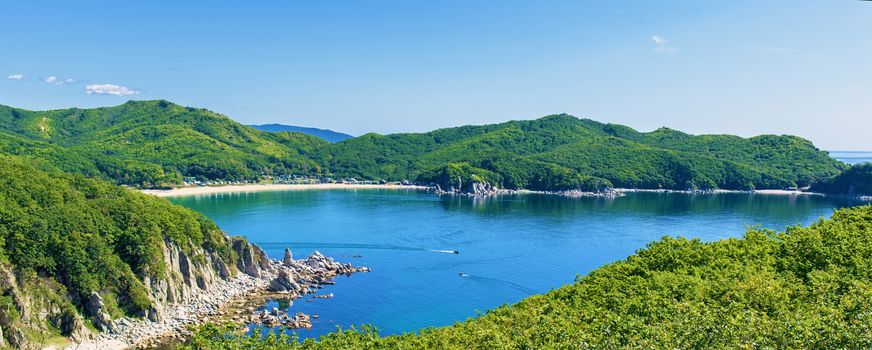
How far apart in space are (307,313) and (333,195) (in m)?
106

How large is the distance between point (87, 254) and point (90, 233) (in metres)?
2.75

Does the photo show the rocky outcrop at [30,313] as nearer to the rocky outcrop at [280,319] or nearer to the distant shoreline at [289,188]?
the rocky outcrop at [280,319]

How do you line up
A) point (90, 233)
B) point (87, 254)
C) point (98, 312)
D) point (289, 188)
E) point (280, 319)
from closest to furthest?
point (98, 312)
point (87, 254)
point (90, 233)
point (280, 319)
point (289, 188)

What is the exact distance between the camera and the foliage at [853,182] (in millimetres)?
152625

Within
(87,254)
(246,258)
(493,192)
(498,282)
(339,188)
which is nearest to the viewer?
(87,254)

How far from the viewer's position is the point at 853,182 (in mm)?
155750

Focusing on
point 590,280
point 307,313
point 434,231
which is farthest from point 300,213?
point 590,280

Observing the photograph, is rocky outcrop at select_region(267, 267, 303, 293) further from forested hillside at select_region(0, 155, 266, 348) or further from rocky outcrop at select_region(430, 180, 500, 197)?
rocky outcrop at select_region(430, 180, 500, 197)

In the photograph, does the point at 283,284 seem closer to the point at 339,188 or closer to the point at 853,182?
the point at 339,188

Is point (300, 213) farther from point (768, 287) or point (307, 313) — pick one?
point (768, 287)

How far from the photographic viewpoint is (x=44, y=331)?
1526 inches

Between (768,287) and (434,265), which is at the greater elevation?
(768,287)

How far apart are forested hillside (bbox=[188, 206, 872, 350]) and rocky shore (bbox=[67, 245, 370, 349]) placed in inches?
873

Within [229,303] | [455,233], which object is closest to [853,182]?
[455,233]
